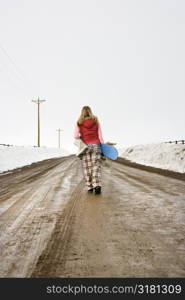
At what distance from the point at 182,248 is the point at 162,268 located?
1.91ft

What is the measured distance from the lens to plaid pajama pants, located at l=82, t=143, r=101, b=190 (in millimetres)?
6912

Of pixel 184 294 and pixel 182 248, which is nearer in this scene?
pixel 184 294

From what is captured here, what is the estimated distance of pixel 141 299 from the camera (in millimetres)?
2090

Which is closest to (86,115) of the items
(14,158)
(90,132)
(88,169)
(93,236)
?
(90,132)

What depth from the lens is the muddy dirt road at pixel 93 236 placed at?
258 cm

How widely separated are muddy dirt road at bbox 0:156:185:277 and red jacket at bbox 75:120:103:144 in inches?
63.7

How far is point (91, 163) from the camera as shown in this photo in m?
7.05

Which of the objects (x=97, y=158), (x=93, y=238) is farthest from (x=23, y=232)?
(x=97, y=158)

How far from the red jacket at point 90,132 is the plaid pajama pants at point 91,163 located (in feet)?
0.43

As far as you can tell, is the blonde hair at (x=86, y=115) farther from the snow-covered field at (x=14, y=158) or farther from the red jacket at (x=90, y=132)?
the snow-covered field at (x=14, y=158)

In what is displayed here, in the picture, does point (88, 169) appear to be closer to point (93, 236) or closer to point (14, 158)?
point (93, 236)

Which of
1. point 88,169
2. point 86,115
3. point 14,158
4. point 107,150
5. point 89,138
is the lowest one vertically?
point 14,158

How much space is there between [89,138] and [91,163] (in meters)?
0.60

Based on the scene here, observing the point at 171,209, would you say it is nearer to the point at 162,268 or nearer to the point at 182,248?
the point at 182,248
